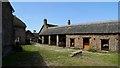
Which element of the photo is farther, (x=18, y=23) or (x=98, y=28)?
(x=18, y=23)

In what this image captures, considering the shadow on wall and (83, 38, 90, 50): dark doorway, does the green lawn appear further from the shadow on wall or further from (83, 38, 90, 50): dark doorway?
(83, 38, 90, 50): dark doorway

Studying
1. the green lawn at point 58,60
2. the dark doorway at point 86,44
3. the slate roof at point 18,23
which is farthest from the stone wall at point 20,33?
the green lawn at point 58,60

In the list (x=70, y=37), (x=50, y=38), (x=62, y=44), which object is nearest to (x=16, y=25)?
(x=50, y=38)

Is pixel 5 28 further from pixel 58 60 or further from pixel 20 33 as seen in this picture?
pixel 20 33

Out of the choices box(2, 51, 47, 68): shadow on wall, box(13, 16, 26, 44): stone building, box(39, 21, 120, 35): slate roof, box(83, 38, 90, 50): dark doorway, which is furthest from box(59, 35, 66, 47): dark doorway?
box(2, 51, 47, 68): shadow on wall

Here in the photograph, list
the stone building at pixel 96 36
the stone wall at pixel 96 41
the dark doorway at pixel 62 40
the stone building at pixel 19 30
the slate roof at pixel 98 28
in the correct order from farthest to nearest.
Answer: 1. the stone building at pixel 19 30
2. the dark doorway at pixel 62 40
3. the slate roof at pixel 98 28
4. the stone building at pixel 96 36
5. the stone wall at pixel 96 41

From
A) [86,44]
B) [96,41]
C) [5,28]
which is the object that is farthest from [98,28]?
[5,28]

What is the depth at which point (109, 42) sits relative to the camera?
25.3m

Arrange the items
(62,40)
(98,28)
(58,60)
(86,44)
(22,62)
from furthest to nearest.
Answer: (62,40) → (86,44) → (98,28) → (58,60) → (22,62)

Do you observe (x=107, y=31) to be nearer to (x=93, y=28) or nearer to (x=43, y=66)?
(x=93, y=28)

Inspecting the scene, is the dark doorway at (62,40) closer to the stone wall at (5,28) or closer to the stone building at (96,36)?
the stone building at (96,36)

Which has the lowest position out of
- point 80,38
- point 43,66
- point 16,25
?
point 43,66

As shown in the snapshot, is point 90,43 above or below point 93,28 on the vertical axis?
below

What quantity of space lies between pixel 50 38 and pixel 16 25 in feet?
28.1
